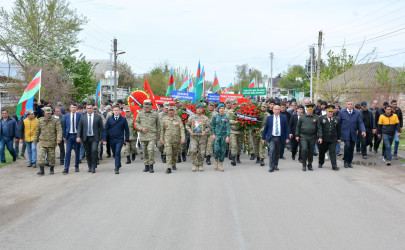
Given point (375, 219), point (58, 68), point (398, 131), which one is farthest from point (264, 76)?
A: point (375, 219)

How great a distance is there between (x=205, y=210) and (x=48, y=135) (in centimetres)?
641

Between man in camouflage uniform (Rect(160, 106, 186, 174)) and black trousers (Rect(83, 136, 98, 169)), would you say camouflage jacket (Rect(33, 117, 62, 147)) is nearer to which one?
black trousers (Rect(83, 136, 98, 169))

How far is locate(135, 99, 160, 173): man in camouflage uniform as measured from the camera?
39.3ft

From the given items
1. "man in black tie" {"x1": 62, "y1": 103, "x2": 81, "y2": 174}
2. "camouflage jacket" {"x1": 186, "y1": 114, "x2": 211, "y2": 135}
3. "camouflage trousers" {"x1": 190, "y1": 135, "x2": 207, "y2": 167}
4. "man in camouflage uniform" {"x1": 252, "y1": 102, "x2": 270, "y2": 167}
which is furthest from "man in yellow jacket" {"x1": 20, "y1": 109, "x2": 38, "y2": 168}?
"man in camouflage uniform" {"x1": 252, "y1": 102, "x2": 270, "y2": 167}

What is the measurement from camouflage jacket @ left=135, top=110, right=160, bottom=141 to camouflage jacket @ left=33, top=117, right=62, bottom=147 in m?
2.28

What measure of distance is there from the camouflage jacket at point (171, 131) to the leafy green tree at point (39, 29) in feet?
87.4

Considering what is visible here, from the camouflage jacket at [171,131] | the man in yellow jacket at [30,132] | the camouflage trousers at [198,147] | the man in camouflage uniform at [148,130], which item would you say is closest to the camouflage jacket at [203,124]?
the camouflage trousers at [198,147]

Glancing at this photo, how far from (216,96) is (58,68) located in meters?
16.2

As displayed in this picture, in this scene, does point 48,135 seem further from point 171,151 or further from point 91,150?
point 171,151

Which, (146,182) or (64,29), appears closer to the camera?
(146,182)

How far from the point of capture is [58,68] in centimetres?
3247

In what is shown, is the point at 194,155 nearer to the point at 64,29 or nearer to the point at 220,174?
the point at 220,174

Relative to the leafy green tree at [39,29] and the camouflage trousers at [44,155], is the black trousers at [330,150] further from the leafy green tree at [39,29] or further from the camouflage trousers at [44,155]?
the leafy green tree at [39,29]

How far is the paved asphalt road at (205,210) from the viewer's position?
5789 mm
